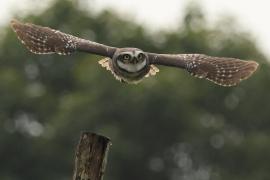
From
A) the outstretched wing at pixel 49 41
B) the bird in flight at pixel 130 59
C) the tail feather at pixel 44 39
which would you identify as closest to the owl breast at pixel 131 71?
the bird in flight at pixel 130 59

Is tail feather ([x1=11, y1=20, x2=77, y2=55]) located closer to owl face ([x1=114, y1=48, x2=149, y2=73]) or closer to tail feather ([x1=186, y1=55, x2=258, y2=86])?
owl face ([x1=114, y1=48, x2=149, y2=73])

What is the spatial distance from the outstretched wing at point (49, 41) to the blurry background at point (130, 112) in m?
30.5

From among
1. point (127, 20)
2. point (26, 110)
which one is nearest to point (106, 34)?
point (127, 20)

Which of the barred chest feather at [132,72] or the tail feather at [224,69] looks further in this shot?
the tail feather at [224,69]

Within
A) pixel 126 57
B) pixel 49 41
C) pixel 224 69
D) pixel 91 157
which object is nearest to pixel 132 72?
pixel 126 57

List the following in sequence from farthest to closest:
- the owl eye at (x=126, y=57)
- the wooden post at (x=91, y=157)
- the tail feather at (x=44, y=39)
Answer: the tail feather at (x=44, y=39)
the owl eye at (x=126, y=57)
the wooden post at (x=91, y=157)

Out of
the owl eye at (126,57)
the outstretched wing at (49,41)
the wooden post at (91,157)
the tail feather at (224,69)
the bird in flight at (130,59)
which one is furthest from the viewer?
the tail feather at (224,69)

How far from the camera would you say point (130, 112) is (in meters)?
49.1

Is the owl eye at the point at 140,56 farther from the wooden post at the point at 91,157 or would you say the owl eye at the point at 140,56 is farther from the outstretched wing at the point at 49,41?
the wooden post at the point at 91,157

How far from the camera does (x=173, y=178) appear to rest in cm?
5169

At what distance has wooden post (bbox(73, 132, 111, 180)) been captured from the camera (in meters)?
13.8

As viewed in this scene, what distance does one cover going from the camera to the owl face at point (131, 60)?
15.7 meters

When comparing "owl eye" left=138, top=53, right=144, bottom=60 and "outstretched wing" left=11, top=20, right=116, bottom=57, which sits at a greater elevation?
"outstretched wing" left=11, top=20, right=116, bottom=57

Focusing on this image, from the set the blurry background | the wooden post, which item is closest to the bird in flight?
the wooden post
